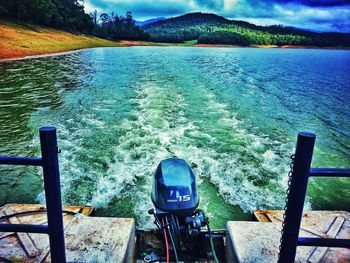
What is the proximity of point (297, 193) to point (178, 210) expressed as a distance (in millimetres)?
1406

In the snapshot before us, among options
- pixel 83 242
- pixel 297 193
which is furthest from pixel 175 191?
pixel 297 193

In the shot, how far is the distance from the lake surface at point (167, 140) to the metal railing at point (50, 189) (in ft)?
8.83

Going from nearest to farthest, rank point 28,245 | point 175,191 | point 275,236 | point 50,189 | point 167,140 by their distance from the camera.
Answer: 1. point 50,189
2. point 28,245
3. point 275,236
4. point 175,191
5. point 167,140

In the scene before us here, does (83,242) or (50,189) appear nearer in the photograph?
(50,189)

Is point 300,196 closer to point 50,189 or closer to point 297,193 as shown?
point 297,193

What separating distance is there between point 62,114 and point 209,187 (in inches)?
267

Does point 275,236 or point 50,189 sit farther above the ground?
point 50,189

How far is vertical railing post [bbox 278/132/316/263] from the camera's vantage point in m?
1.81

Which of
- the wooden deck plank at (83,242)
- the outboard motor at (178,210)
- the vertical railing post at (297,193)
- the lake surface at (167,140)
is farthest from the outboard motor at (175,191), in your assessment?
the lake surface at (167,140)

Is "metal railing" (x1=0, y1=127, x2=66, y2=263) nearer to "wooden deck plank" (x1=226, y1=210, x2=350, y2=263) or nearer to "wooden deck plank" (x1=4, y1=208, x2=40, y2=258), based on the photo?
"wooden deck plank" (x1=4, y1=208, x2=40, y2=258)

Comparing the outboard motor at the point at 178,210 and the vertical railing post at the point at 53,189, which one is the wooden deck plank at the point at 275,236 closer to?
the outboard motor at the point at 178,210

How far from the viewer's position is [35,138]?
7.96 meters

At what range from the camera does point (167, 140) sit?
7.80 m

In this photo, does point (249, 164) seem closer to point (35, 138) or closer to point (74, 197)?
point (74, 197)
